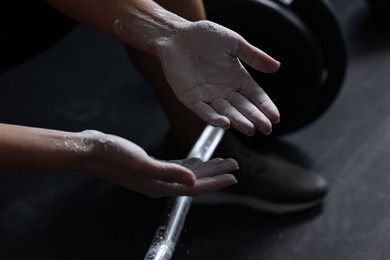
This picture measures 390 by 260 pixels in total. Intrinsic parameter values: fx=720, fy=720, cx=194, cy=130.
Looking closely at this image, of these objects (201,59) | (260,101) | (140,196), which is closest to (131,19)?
(201,59)

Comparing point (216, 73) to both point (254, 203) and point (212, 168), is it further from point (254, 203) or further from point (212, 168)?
point (254, 203)

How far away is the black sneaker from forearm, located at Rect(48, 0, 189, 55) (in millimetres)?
311

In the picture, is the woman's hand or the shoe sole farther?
the shoe sole

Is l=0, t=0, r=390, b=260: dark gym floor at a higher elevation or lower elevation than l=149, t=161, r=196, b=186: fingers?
lower

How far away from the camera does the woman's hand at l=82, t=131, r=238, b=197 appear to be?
0.72 metres

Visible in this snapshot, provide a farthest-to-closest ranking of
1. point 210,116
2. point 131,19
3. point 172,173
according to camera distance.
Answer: point 131,19 < point 210,116 < point 172,173

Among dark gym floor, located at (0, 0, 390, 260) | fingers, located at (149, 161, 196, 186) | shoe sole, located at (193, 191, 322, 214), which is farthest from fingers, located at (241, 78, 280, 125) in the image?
shoe sole, located at (193, 191, 322, 214)

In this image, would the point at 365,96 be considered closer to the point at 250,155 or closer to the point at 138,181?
the point at 250,155

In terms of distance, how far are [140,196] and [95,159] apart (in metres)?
0.44

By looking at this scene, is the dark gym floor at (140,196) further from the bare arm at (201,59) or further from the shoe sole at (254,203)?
the bare arm at (201,59)

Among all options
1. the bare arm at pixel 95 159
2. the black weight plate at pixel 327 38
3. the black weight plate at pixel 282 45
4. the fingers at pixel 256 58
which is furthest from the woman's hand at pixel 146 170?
the black weight plate at pixel 327 38

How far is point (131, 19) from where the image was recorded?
0.95 m

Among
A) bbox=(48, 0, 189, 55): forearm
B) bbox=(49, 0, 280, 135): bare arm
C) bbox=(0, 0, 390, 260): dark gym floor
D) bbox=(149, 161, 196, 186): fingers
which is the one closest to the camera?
bbox=(149, 161, 196, 186): fingers

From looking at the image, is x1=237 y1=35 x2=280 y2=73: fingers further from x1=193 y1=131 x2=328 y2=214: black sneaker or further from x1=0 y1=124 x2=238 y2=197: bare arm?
x1=193 y1=131 x2=328 y2=214: black sneaker
